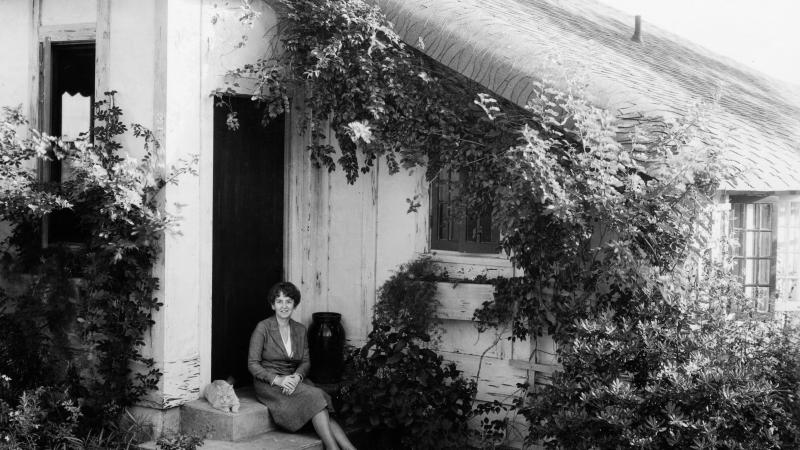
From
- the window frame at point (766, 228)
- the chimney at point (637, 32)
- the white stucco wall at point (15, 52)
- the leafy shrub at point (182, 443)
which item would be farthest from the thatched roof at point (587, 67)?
the leafy shrub at point (182, 443)

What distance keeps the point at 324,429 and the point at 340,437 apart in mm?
152

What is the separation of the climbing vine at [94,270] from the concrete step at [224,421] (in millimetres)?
418

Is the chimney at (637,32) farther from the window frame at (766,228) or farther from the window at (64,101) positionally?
the window at (64,101)

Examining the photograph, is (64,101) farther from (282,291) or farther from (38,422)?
(38,422)

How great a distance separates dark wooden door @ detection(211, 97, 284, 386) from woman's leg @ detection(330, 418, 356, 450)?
1203 mm

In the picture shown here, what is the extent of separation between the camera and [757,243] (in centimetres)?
788

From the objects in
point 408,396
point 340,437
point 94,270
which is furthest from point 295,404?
point 94,270

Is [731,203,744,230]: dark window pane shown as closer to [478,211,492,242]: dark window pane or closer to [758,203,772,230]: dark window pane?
[758,203,772,230]: dark window pane

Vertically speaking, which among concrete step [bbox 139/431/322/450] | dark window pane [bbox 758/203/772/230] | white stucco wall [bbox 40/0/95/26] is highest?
white stucco wall [bbox 40/0/95/26]

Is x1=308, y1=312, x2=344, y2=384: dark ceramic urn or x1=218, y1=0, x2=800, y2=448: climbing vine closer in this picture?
x1=218, y1=0, x2=800, y2=448: climbing vine

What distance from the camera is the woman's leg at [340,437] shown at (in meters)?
7.23

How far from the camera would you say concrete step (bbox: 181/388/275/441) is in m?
7.17

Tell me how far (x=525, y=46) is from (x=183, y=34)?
2.70 metres

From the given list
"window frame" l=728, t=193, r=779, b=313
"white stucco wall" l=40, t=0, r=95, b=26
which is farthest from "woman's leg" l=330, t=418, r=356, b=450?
"white stucco wall" l=40, t=0, r=95, b=26
